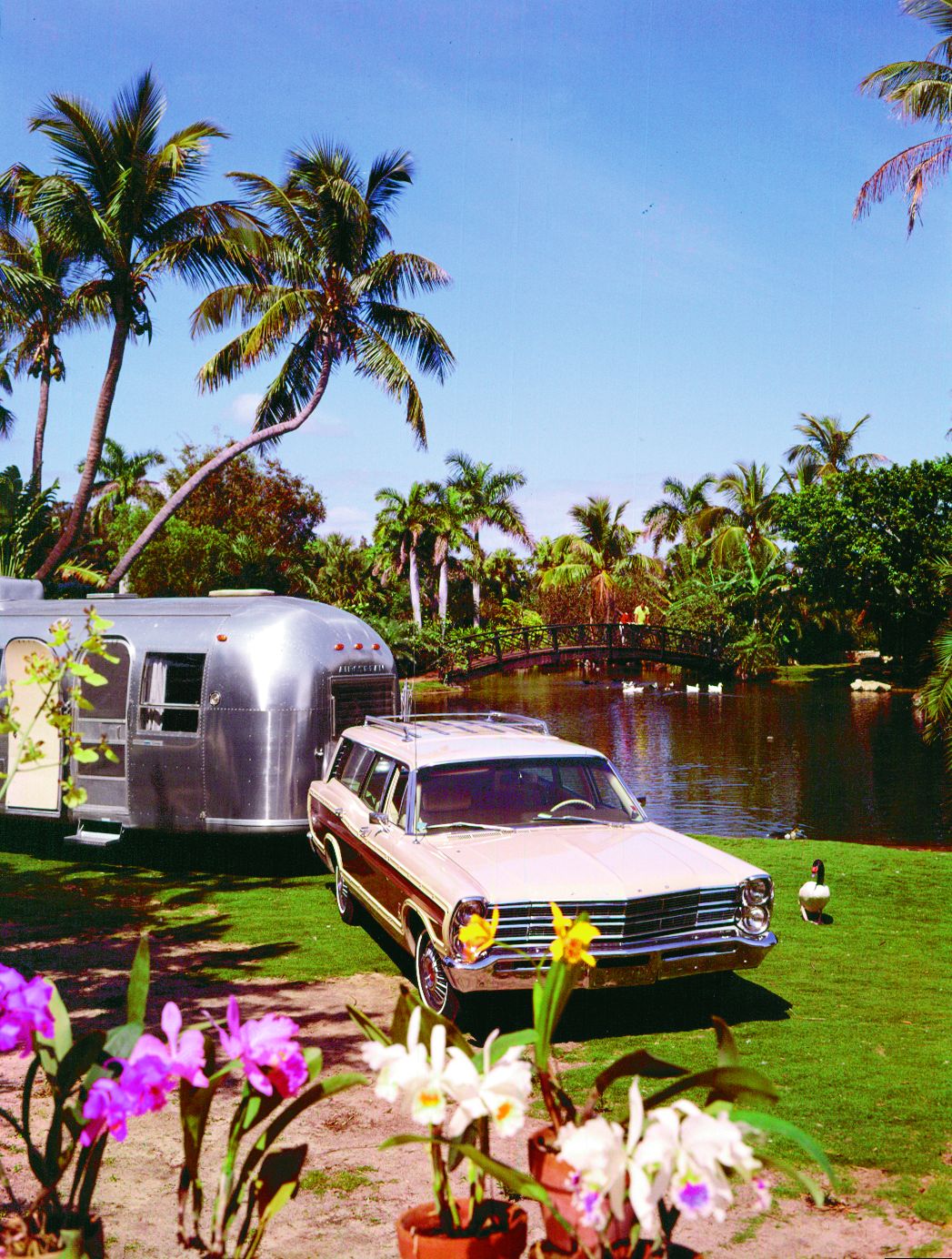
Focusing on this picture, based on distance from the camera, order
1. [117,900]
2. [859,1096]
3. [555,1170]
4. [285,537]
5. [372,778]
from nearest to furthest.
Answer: [555,1170] → [859,1096] → [372,778] → [117,900] → [285,537]

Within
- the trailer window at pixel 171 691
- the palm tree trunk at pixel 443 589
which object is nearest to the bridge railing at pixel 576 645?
the palm tree trunk at pixel 443 589

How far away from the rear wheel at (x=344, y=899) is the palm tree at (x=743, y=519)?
51644 millimetres

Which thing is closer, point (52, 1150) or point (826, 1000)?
point (52, 1150)

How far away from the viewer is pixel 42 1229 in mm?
2451

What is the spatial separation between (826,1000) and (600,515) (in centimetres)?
6055

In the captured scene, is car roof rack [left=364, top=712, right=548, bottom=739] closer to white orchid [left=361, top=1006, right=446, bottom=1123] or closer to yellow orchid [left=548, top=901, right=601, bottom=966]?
yellow orchid [left=548, top=901, right=601, bottom=966]

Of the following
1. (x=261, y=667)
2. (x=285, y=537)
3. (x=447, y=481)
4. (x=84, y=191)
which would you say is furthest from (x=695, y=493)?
(x=261, y=667)

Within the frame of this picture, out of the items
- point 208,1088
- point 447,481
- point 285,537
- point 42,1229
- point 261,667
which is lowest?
point 42,1229

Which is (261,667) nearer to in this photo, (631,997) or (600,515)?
(631,997)

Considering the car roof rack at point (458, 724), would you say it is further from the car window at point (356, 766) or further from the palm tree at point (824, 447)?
the palm tree at point (824, 447)

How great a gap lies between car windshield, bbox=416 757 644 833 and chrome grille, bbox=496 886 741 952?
1235 mm

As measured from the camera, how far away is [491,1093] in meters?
2.19

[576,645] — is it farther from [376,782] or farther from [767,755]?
[376,782]

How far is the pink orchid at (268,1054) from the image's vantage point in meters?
2.33
